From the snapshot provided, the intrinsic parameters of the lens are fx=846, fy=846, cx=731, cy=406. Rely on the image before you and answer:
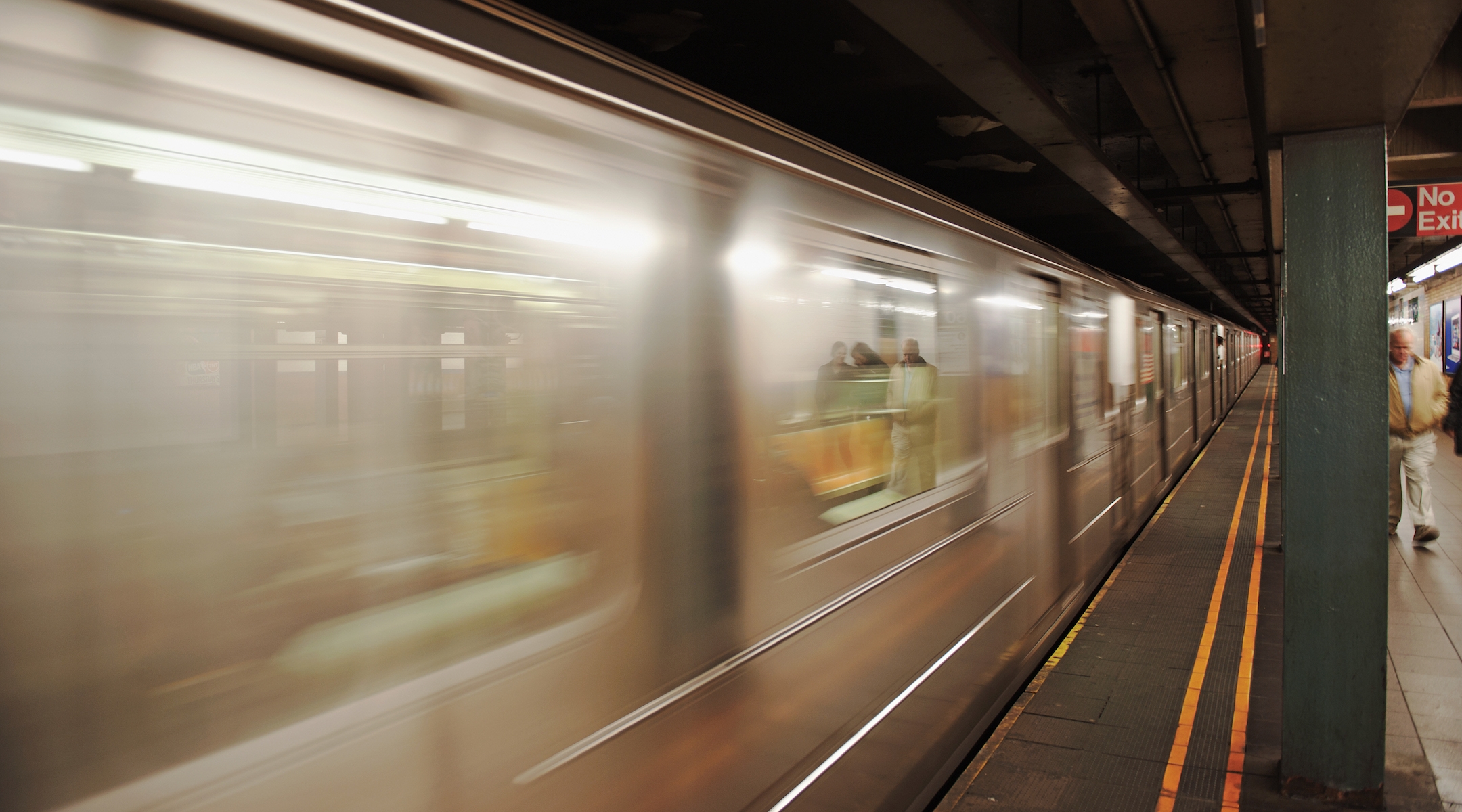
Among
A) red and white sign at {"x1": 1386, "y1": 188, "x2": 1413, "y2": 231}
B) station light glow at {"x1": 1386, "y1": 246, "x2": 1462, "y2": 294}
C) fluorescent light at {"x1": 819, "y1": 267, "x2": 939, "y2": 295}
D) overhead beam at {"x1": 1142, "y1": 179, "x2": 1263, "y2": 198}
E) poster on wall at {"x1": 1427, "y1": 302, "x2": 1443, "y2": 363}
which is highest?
overhead beam at {"x1": 1142, "y1": 179, "x2": 1263, "y2": 198}

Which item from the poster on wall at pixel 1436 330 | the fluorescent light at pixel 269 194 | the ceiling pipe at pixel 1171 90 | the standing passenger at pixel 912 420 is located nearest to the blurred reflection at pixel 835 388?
the standing passenger at pixel 912 420

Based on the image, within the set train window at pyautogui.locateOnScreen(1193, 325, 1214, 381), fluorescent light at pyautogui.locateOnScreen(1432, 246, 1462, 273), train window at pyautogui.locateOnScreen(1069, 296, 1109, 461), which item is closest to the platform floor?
train window at pyautogui.locateOnScreen(1069, 296, 1109, 461)

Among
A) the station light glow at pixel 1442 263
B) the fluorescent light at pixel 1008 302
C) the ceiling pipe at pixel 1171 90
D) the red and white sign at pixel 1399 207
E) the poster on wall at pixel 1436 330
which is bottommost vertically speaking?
the fluorescent light at pixel 1008 302

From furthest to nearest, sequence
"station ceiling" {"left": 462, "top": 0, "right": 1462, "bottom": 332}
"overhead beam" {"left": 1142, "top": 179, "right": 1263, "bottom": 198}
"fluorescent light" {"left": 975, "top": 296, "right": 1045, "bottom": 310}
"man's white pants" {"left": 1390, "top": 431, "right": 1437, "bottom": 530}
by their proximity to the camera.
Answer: "overhead beam" {"left": 1142, "top": 179, "right": 1263, "bottom": 198} → "man's white pants" {"left": 1390, "top": 431, "right": 1437, "bottom": 530} → "fluorescent light" {"left": 975, "top": 296, "right": 1045, "bottom": 310} → "station ceiling" {"left": 462, "top": 0, "right": 1462, "bottom": 332}

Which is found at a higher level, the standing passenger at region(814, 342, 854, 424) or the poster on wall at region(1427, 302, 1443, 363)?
the poster on wall at region(1427, 302, 1443, 363)

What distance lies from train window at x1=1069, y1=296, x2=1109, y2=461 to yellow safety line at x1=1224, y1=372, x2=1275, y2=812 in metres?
1.51

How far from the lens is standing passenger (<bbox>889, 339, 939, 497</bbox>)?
3.08m

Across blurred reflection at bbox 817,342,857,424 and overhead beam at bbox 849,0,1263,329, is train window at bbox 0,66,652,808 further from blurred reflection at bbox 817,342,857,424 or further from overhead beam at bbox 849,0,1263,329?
overhead beam at bbox 849,0,1263,329

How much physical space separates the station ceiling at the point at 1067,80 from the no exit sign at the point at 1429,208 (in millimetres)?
841

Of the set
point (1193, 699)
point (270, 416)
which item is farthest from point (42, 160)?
point (1193, 699)

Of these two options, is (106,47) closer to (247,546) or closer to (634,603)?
(247,546)

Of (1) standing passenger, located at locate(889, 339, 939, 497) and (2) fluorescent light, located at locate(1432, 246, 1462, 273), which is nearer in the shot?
(1) standing passenger, located at locate(889, 339, 939, 497)

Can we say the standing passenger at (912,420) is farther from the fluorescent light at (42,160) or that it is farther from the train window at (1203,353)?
the train window at (1203,353)

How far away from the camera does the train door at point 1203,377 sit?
1412cm
